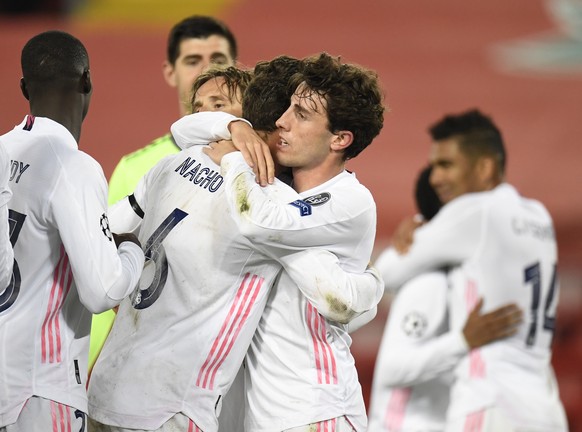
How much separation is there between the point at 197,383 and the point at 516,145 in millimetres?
8511

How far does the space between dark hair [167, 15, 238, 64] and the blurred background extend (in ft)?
15.3

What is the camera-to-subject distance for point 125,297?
3.87 metres

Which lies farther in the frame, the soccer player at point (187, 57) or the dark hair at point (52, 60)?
the soccer player at point (187, 57)

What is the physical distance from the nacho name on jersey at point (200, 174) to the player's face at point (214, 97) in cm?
36

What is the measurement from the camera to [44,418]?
12.2 feet

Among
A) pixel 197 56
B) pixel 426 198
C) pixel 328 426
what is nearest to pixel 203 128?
pixel 328 426

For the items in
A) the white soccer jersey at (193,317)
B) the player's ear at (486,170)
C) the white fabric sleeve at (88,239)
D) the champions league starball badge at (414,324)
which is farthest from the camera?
the player's ear at (486,170)

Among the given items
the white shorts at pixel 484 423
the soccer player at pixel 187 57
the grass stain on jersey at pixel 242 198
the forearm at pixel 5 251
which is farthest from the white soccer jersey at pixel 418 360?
the forearm at pixel 5 251

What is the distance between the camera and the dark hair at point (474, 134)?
302 inches

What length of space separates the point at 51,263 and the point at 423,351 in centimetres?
361

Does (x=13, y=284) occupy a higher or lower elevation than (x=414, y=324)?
lower

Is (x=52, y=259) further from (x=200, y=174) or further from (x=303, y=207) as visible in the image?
(x=303, y=207)

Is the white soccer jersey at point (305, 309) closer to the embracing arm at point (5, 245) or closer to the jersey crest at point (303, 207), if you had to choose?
the jersey crest at point (303, 207)

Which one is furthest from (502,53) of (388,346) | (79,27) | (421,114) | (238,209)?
(238,209)
